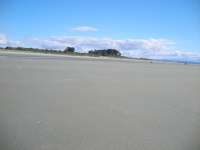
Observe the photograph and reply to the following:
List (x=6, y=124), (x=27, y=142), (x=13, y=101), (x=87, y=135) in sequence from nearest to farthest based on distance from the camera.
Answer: (x=27, y=142) < (x=87, y=135) < (x=6, y=124) < (x=13, y=101)

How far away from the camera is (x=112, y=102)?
6.32 metres

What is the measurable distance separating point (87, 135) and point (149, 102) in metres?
3.00

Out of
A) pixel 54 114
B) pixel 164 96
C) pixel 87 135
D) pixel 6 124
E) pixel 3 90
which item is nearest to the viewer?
pixel 87 135

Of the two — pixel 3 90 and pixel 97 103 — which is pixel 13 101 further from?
pixel 97 103

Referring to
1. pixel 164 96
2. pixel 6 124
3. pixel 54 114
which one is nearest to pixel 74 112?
pixel 54 114

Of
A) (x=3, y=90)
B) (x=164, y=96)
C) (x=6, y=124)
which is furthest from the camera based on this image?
(x=164, y=96)

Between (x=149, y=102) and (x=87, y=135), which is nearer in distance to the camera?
(x=87, y=135)

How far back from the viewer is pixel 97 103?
241 inches

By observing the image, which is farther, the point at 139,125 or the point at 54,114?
the point at 54,114

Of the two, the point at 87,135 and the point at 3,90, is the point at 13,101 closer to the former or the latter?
the point at 3,90

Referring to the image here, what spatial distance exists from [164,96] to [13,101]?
170 inches

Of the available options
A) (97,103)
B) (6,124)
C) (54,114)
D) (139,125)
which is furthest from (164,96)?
(6,124)

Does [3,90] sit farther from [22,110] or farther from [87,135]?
[87,135]

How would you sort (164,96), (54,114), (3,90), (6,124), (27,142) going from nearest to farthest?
(27,142), (6,124), (54,114), (3,90), (164,96)
